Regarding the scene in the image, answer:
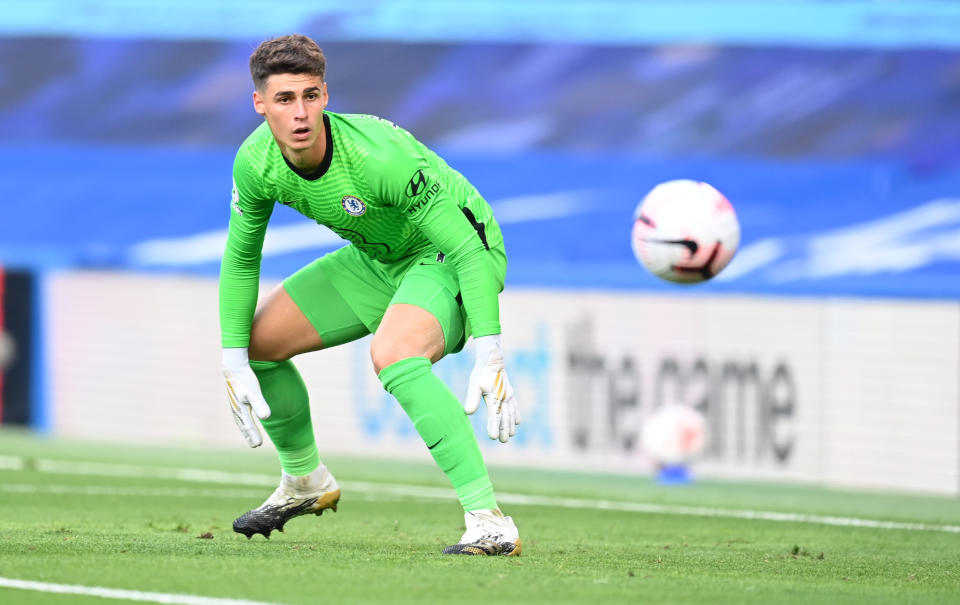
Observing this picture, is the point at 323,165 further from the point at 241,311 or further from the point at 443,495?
the point at 443,495

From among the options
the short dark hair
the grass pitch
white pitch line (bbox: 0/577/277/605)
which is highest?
the short dark hair

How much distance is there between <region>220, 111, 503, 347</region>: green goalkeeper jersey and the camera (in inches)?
240

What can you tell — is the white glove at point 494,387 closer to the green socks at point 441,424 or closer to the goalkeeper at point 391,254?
the goalkeeper at point 391,254

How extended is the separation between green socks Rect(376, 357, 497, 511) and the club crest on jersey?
23.9 inches

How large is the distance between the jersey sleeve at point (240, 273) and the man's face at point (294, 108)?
1.39 feet

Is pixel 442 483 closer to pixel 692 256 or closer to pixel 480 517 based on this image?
pixel 692 256

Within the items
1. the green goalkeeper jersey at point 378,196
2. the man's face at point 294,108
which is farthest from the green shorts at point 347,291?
the man's face at point 294,108

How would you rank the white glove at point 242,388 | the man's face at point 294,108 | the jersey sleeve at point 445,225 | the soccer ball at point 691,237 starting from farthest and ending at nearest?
the soccer ball at point 691,237 → the white glove at point 242,388 → the jersey sleeve at point 445,225 → the man's face at point 294,108

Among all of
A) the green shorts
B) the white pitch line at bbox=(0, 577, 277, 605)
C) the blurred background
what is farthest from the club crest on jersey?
the blurred background

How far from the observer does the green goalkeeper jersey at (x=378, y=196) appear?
6090 mm

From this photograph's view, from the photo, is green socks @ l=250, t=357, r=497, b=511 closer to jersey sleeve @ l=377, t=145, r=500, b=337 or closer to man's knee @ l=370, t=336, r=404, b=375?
man's knee @ l=370, t=336, r=404, b=375

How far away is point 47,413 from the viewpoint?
15094mm

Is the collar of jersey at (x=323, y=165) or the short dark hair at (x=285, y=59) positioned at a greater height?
the short dark hair at (x=285, y=59)

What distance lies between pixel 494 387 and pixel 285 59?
1414mm
